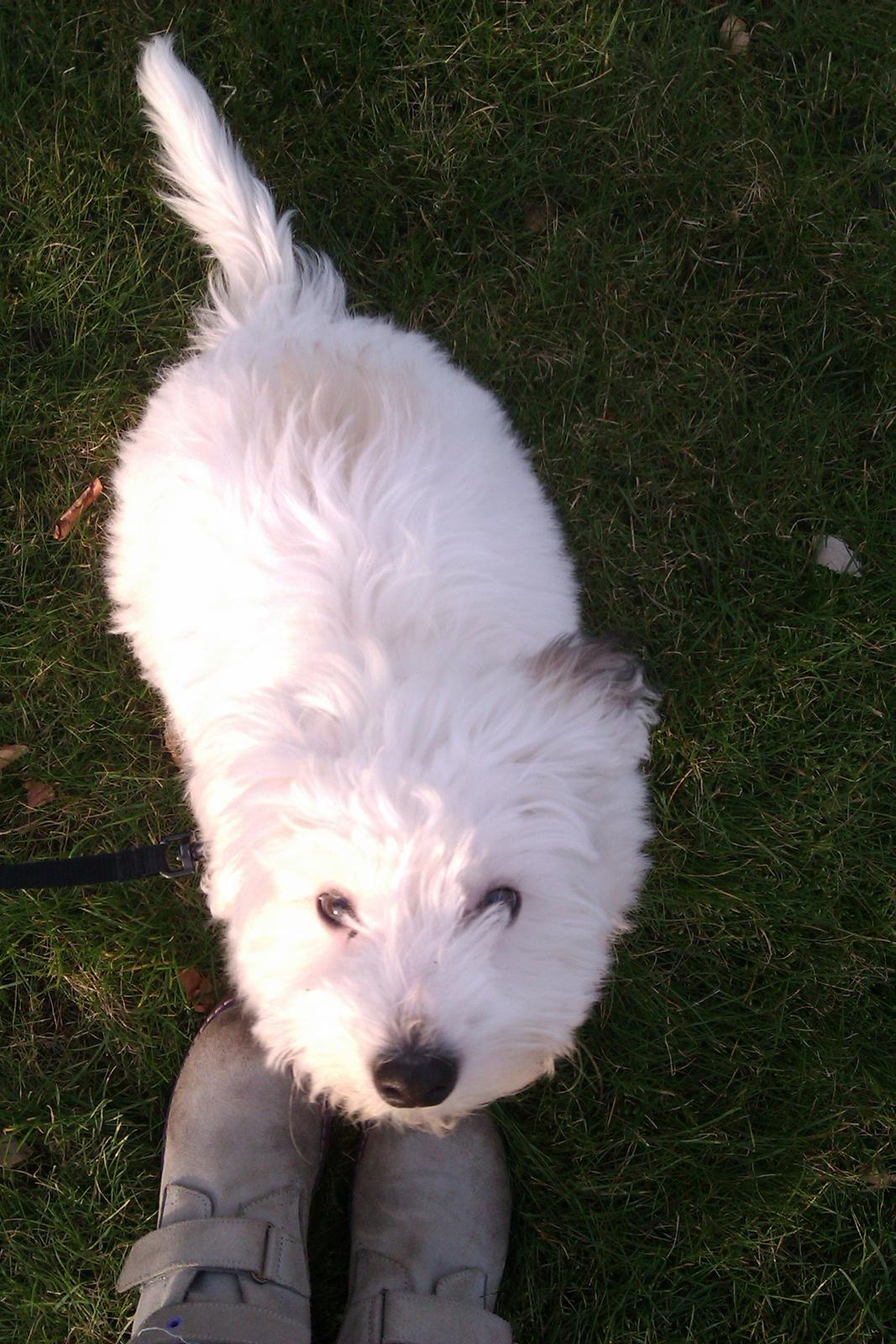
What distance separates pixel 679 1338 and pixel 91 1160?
1.68 meters

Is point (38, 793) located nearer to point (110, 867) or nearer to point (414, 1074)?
point (110, 867)

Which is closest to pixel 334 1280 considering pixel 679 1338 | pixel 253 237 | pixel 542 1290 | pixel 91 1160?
pixel 542 1290

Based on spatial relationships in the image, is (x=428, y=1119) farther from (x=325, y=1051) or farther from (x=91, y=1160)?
(x=91, y=1160)

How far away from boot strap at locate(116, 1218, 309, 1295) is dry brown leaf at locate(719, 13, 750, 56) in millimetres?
3709

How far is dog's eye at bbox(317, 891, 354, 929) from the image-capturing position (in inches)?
55.7

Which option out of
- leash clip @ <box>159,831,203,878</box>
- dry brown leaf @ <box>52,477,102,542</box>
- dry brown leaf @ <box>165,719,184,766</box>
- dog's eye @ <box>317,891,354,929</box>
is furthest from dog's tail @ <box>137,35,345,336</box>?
dog's eye @ <box>317,891,354,929</box>

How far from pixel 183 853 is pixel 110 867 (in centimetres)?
16

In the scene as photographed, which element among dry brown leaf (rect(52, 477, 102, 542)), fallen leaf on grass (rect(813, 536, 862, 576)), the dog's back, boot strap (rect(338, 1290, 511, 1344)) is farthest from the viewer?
dry brown leaf (rect(52, 477, 102, 542))

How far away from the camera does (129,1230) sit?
2479 mm

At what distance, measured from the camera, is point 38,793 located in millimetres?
2762

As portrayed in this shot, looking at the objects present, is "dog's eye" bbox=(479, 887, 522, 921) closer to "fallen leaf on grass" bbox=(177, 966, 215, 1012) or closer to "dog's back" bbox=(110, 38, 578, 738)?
"dog's back" bbox=(110, 38, 578, 738)

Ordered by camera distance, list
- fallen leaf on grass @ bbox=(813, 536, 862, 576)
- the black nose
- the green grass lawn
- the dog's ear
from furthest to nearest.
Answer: fallen leaf on grass @ bbox=(813, 536, 862, 576) → the green grass lawn → the dog's ear → the black nose

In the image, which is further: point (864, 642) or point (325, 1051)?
point (864, 642)

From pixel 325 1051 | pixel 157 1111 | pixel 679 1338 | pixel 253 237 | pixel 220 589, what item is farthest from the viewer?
pixel 157 1111
